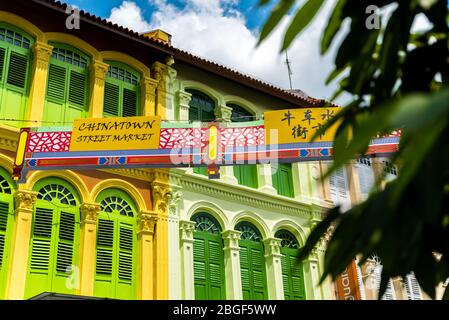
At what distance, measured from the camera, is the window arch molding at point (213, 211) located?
38.4 feet

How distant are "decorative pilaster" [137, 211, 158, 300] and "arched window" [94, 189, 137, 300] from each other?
0.33 feet

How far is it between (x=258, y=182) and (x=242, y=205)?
0.95m

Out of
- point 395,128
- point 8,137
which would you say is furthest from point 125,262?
point 395,128

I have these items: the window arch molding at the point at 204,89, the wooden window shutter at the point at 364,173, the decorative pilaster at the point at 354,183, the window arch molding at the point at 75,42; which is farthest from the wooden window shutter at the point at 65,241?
the wooden window shutter at the point at 364,173

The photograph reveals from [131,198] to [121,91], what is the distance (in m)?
2.50

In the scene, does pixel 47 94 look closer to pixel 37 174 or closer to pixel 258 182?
pixel 37 174

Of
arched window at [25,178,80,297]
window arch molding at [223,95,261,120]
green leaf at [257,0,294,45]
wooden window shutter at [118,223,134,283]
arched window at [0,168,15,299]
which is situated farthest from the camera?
window arch molding at [223,95,261,120]

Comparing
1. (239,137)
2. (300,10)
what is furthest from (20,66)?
(300,10)

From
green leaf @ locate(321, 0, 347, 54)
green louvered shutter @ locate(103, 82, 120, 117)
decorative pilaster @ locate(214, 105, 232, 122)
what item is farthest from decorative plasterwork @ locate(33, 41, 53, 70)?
green leaf @ locate(321, 0, 347, 54)

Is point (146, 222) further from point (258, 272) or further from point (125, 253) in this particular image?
point (258, 272)

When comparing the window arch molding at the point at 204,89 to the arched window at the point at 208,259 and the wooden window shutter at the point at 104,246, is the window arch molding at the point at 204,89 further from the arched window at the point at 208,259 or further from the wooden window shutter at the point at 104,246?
the wooden window shutter at the point at 104,246

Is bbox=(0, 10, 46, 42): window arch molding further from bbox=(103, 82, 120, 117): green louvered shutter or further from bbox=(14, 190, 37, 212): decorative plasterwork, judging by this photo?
bbox=(14, 190, 37, 212): decorative plasterwork

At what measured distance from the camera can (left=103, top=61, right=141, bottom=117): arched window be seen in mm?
11516

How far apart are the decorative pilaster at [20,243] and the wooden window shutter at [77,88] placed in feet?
7.95
